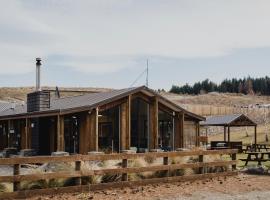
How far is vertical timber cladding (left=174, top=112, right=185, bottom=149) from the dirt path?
1108cm

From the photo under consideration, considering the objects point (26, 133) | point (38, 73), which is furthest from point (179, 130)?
point (38, 73)

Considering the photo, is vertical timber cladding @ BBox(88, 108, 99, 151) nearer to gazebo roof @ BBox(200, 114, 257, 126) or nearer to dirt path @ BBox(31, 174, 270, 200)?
dirt path @ BBox(31, 174, 270, 200)

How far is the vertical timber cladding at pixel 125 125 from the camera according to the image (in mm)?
24031

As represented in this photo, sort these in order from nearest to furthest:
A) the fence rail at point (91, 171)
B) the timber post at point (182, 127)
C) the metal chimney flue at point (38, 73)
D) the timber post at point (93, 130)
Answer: the fence rail at point (91, 171) → the timber post at point (93, 130) → the timber post at point (182, 127) → the metal chimney flue at point (38, 73)

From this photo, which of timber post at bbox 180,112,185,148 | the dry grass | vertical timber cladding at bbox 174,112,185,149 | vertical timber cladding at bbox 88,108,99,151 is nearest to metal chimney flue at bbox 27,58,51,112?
vertical timber cladding at bbox 88,108,99,151

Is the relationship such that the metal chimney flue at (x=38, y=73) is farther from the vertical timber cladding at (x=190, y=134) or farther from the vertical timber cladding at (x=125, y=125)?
the vertical timber cladding at (x=190, y=134)

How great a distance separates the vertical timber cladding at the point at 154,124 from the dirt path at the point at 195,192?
9.78 meters

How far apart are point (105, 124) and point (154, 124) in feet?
8.41

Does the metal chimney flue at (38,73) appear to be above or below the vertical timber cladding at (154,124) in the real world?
above

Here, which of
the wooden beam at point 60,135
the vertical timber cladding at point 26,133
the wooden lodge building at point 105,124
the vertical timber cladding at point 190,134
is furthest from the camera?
the vertical timber cladding at point 190,134

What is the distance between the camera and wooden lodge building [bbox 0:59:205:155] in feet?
75.6

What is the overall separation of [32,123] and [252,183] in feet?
51.9

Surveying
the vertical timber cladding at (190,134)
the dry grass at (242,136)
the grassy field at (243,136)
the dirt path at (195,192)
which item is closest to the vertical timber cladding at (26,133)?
the vertical timber cladding at (190,134)

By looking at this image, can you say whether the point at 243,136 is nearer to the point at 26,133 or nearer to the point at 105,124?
the point at 105,124
